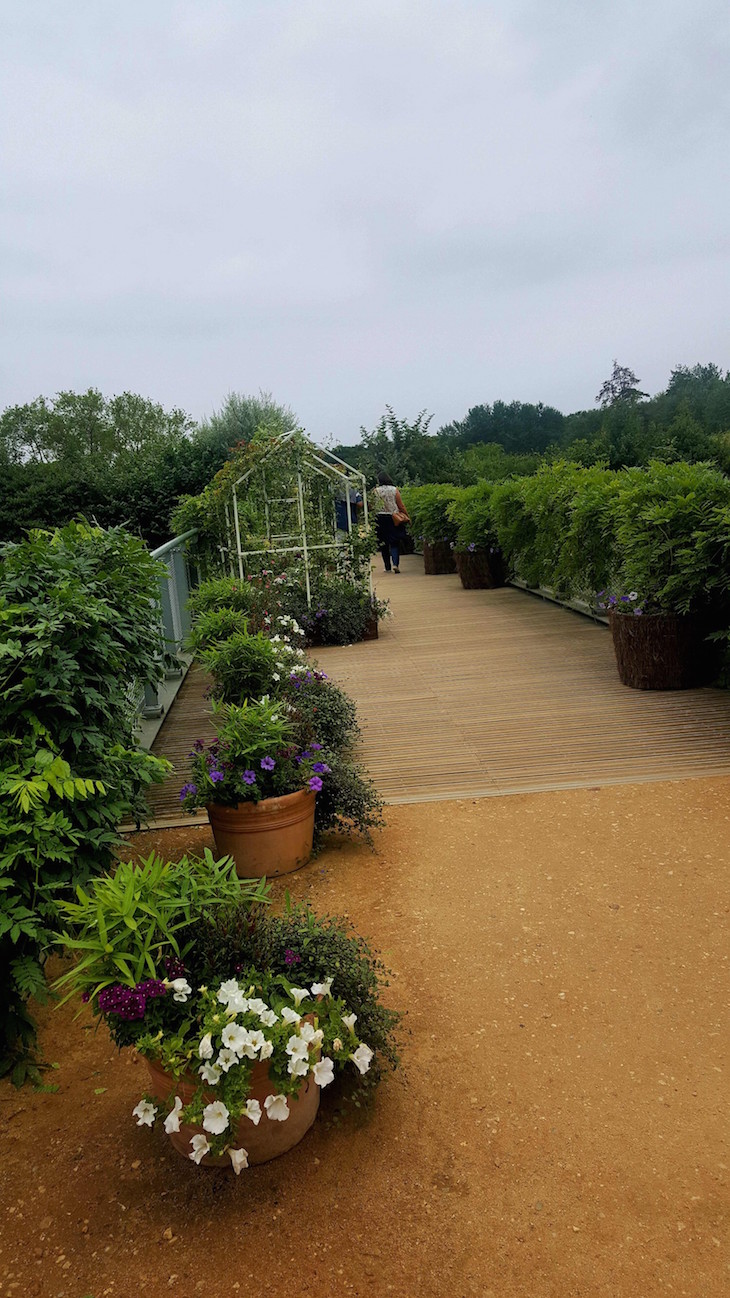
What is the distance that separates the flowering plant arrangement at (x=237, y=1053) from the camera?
1.78 meters

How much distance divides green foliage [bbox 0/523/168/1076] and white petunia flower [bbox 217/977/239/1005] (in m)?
0.54

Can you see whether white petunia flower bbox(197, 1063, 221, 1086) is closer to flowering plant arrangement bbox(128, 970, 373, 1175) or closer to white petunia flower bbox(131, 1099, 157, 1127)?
flowering plant arrangement bbox(128, 970, 373, 1175)

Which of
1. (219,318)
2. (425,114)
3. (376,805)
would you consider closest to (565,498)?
(376,805)

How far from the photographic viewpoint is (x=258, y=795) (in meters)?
3.46

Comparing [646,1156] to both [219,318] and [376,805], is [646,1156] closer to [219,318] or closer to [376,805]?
[376,805]

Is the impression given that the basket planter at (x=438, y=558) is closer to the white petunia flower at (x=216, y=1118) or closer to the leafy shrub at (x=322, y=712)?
the leafy shrub at (x=322, y=712)

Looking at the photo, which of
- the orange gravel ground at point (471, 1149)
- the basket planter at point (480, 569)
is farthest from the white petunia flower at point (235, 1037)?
the basket planter at point (480, 569)

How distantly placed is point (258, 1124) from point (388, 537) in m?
13.2

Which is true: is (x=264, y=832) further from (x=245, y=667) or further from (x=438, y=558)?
(x=438, y=558)

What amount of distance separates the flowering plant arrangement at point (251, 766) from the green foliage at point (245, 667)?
84 cm

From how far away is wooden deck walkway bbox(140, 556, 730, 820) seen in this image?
4.54 meters

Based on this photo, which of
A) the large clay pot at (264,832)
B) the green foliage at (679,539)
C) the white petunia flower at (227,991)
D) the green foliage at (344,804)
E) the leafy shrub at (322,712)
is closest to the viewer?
the white petunia flower at (227,991)

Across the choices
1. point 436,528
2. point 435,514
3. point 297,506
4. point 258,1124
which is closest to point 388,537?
point 436,528

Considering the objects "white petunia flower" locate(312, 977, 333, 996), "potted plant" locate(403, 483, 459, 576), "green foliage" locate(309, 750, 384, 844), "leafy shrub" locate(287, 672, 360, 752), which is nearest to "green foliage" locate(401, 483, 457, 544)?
"potted plant" locate(403, 483, 459, 576)
